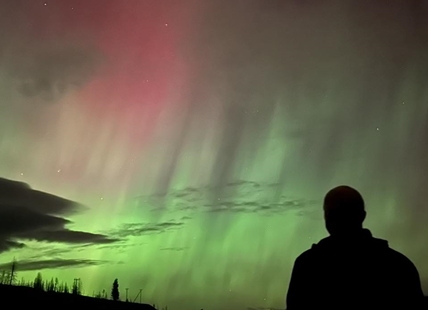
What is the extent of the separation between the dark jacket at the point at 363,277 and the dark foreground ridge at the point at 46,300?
1615 cm

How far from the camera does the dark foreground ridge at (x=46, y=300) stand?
18.4 metres

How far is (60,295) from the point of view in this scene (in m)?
21.5

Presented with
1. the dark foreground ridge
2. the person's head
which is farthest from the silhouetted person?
the dark foreground ridge

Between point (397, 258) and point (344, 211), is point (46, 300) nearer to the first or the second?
point (344, 211)

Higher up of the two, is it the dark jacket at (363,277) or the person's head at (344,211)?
the person's head at (344,211)

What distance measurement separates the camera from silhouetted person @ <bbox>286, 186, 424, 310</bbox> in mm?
3988

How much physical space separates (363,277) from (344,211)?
0.50 m

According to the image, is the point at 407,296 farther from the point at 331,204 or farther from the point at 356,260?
the point at 331,204

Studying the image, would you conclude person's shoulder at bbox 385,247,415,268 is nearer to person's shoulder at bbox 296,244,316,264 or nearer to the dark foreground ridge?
person's shoulder at bbox 296,244,316,264

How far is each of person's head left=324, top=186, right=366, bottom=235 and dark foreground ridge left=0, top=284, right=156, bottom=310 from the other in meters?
16.2

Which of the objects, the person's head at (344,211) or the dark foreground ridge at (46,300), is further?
the dark foreground ridge at (46,300)

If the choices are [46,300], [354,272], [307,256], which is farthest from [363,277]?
[46,300]

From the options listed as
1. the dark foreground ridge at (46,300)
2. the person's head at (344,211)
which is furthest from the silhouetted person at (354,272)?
the dark foreground ridge at (46,300)

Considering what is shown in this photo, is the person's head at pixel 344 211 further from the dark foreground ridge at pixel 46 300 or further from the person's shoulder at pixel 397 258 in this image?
the dark foreground ridge at pixel 46 300
